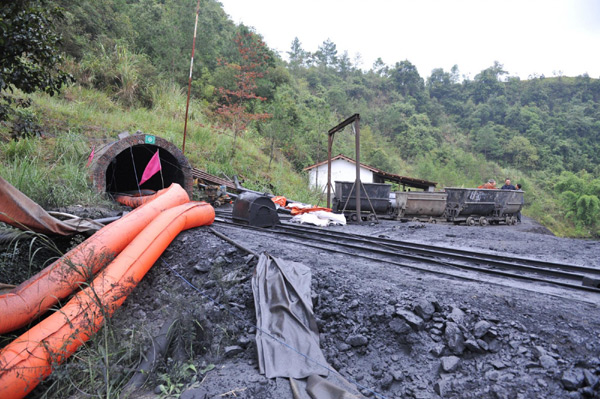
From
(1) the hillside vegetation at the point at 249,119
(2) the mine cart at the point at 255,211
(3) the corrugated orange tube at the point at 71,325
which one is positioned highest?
(1) the hillside vegetation at the point at 249,119

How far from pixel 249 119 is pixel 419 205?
9.24 meters

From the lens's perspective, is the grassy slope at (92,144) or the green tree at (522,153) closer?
the grassy slope at (92,144)

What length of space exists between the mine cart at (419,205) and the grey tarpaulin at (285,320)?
8694 mm

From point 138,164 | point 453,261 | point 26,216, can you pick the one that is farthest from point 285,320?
point 138,164

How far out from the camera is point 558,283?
399 cm

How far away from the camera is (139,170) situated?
11.4 metres

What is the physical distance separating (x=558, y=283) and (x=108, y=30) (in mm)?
22206

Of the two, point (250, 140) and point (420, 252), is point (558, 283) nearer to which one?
point (420, 252)

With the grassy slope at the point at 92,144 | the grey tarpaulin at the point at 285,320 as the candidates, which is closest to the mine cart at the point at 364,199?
the grassy slope at the point at 92,144

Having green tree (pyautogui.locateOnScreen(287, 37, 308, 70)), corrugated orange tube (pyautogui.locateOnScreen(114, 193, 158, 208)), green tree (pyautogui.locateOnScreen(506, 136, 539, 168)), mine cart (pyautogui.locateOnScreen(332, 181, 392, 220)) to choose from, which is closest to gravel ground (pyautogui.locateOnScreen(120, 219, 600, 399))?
corrugated orange tube (pyautogui.locateOnScreen(114, 193, 158, 208))

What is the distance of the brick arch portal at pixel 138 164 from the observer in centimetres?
768

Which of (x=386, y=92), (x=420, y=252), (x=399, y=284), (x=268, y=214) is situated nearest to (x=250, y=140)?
(x=268, y=214)

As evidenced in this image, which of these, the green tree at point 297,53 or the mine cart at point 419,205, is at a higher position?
the green tree at point 297,53

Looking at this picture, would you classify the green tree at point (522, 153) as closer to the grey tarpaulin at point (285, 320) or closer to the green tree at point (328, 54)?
the green tree at point (328, 54)
